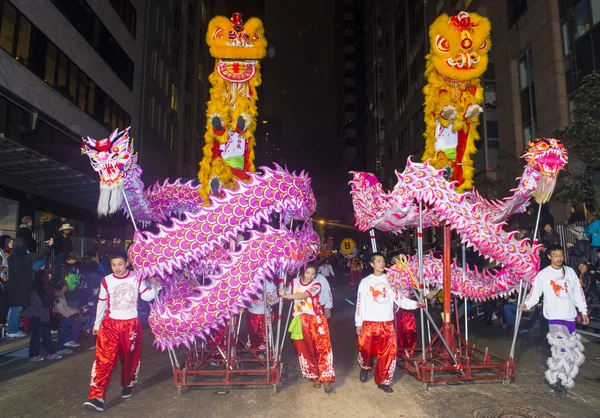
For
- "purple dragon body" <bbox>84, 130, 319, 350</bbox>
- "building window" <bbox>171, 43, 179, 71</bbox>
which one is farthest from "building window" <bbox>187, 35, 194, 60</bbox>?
"purple dragon body" <bbox>84, 130, 319, 350</bbox>

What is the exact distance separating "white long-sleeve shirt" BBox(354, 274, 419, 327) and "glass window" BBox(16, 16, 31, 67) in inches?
491

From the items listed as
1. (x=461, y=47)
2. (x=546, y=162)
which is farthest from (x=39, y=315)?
(x=546, y=162)

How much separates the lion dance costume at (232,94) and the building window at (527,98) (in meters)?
14.8

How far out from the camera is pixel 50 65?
14922mm

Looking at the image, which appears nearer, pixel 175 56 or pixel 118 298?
pixel 118 298

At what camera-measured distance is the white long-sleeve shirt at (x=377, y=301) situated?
607 cm

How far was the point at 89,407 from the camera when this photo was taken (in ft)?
16.9

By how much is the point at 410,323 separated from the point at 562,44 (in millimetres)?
13676

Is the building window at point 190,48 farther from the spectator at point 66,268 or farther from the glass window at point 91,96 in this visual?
the spectator at point 66,268

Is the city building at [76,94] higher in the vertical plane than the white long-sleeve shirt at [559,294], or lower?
higher

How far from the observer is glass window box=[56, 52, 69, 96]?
1546 centimetres

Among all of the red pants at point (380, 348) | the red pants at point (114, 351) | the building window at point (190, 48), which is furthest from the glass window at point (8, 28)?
the building window at point (190, 48)

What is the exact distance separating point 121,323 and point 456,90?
5.65m

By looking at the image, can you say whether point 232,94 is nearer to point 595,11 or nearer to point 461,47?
point 461,47
